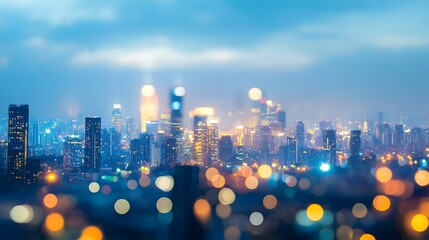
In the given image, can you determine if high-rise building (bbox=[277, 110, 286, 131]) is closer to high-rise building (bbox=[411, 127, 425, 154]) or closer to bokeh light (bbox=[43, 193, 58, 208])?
high-rise building (bbox=[411, 127, 425, 154])

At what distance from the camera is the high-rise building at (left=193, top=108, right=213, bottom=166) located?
10188mm

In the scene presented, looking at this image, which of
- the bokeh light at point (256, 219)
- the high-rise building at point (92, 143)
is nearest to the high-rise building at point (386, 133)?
the high-rise building at point (92, 143)

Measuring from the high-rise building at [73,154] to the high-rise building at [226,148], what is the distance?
234 cm

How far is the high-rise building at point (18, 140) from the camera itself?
821cm

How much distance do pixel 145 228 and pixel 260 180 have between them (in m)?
3.75

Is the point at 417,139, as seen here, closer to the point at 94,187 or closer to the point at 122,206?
the point at 94,187

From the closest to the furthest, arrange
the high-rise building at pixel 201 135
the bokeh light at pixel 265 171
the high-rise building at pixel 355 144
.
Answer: the bokeh light at pixel 265 171, the high-rise building at pixel 201 135, the high-rise building at pixel 355 144

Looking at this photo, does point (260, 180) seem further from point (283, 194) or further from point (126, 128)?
point (126, 128)

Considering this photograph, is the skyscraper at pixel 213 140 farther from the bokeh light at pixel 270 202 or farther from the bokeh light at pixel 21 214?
the bokeh light at pixel 21 214

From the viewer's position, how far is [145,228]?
15.5 ft

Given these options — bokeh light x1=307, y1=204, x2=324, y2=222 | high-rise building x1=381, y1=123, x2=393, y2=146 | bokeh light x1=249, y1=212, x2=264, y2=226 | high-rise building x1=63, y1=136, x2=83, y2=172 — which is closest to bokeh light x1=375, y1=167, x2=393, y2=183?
bokeh light x1=307, y1=204, x2=324, y2=222

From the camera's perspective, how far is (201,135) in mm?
10961

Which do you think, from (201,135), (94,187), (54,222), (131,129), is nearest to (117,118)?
(131,129)

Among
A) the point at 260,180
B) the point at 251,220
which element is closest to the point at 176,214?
the point at 251,220
